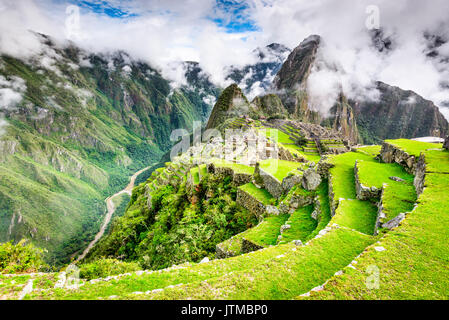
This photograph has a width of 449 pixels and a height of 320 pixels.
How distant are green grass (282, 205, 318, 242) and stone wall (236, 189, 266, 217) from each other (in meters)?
3.08

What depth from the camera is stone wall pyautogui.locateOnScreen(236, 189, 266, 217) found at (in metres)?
14.8

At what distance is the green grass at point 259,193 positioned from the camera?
15.2 m

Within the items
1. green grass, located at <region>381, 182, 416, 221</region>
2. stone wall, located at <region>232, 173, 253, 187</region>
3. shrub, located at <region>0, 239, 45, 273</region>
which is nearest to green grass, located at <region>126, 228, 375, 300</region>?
green grass, located at <region>381, 182, 416, 221</region>

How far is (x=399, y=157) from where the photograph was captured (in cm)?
1338

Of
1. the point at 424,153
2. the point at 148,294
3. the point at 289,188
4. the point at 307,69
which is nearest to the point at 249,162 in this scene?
the point at 289,188

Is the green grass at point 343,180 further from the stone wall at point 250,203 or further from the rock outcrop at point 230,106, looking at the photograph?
the rock outcrop at point 230,106

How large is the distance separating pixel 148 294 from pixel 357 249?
22.0 feet

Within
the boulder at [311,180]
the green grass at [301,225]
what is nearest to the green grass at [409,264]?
the green grass at [301,225]

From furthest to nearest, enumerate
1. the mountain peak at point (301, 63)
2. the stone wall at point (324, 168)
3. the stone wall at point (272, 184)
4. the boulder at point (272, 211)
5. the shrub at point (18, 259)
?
the mountain peak at point (301, 63), the stone wall at point (272, 184), the stone wall at point (324, 168), the boulder at point (272, 211), the shrub at point (18, 259)

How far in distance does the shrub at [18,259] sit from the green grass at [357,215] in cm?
1529

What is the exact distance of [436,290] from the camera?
4168 millimetres

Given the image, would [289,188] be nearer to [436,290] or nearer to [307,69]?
[436,290]

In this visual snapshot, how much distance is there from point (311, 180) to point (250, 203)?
520 cm
